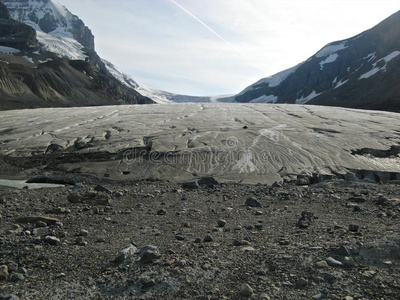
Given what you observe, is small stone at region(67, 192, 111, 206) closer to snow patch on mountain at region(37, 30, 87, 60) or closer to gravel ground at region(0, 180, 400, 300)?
gravel ground at region(0, 180, 400, 300)

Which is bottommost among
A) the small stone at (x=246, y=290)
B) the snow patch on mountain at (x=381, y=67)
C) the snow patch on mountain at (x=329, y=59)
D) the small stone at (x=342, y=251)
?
the small stone at (x=246, y=290)

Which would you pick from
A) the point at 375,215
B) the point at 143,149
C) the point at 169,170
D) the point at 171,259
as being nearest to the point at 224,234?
the point at 171,259

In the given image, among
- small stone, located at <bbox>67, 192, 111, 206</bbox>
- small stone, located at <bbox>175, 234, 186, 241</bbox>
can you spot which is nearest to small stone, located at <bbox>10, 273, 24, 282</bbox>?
small stone, located at <bbox>175, 234, 186, 241</bbox>

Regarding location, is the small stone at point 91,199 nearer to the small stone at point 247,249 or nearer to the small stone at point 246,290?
the small stone at point 247,249

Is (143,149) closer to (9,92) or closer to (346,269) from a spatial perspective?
(346,269)

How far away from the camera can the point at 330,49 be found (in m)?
169

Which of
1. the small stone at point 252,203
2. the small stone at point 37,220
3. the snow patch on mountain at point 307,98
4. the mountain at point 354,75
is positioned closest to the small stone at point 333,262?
the small stone at point 252,203

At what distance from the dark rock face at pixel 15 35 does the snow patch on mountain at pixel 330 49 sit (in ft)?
424

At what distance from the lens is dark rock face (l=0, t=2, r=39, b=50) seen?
129 m

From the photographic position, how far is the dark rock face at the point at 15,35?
129375mm

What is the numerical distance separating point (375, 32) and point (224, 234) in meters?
157

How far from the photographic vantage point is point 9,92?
7912 centimetres

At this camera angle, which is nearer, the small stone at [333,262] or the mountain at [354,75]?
the small stone at [333,262]

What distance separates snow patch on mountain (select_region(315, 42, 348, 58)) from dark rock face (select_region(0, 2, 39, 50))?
129 meters
